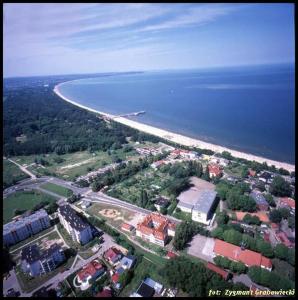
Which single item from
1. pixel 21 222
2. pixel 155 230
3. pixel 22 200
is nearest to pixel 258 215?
pixel 155 230

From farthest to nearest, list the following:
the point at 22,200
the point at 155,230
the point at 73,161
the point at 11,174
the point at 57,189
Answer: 1. the point at 73,161
2. the point at 11,174
3. the point at 57,189
4. the point at 22,200
5. the point at 155,230

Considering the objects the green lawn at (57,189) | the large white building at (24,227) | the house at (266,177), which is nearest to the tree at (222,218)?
the house at (266,177)

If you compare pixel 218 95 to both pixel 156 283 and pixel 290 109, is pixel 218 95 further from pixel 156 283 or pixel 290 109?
pixel 156 283

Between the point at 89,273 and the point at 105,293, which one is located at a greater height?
the point at 89,273

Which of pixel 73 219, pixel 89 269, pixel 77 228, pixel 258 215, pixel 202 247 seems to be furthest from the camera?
pixel 258 215

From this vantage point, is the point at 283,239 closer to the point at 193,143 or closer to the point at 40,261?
the point at 40,261

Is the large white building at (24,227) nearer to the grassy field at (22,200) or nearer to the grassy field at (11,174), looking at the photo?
the grassy field at (22,200)

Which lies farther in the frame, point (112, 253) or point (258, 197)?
point (258, 197)
